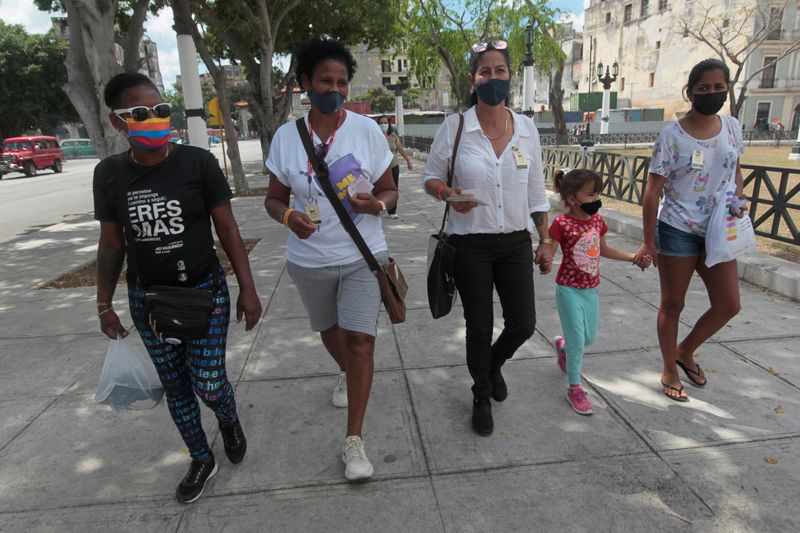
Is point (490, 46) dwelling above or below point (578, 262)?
above

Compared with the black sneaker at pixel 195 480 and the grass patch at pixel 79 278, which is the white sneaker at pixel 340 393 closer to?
the black sneaker at pixel 195 480

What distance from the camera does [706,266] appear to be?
10.1 ft

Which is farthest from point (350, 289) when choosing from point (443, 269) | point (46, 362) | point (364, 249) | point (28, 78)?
point (28, 78)

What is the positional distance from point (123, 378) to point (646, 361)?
326 centimetres

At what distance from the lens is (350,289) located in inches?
101

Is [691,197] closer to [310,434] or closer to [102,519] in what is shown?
[310,434]

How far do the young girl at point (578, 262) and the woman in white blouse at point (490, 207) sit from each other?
188 millimetres

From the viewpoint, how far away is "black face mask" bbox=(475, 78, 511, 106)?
2.71m

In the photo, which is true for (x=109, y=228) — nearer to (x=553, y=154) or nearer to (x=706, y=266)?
(x=706, y=266)

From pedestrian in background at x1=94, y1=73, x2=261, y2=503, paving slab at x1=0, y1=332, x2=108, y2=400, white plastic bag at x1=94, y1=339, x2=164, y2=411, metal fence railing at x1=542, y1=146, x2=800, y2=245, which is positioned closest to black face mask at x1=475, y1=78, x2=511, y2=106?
pedestrian in background at x1=94, y1=73, x2=261, y2=503

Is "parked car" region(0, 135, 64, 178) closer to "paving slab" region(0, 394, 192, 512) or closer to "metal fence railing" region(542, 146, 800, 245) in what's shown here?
"metal fence railing" region(542, 146, 800, 245)

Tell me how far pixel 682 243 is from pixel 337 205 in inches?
79.9

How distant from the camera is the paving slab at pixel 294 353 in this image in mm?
3805

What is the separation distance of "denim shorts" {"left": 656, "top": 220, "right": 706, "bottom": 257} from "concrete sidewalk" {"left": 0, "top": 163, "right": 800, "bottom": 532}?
88 centimetres
